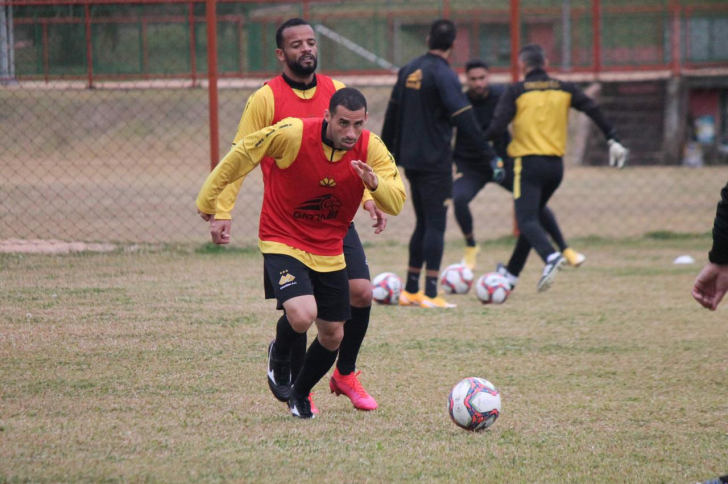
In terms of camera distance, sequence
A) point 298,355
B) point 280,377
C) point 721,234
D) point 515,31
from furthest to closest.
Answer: point 515,31 → point 298,355 → point 280,377 → point 721,234

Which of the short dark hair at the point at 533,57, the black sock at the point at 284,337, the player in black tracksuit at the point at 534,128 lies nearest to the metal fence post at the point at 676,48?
the player in black tracksuit at the point at 534,128

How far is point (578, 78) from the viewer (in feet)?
64.5

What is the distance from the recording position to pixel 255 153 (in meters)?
4.32

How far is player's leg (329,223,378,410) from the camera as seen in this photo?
15.4ft

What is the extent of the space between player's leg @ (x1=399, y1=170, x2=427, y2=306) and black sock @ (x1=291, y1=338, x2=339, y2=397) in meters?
3.16

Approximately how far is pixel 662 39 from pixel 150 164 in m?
11.6

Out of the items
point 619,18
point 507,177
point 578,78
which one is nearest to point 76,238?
point 507,177

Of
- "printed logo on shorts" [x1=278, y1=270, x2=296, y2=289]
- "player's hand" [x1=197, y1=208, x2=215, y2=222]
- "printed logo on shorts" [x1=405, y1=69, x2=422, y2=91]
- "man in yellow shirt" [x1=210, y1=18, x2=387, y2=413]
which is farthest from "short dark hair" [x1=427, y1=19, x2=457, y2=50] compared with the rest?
"printed logo on shorts" [x1=278, y1=270, x2=296, y2=289]

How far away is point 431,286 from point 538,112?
183cm

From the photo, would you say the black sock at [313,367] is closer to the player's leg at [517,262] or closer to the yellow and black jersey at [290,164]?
the yellow and black jersey at [290,164]

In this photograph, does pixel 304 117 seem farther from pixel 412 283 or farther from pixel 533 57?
pixel 533 57

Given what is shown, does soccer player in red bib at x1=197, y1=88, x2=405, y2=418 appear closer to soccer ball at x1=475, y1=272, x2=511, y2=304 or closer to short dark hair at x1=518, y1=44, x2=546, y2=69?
soccer ball at x1=475, y1=272, x2=511, y2=304

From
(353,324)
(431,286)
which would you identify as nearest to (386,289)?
(431,286)

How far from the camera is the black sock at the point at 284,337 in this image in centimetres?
447
